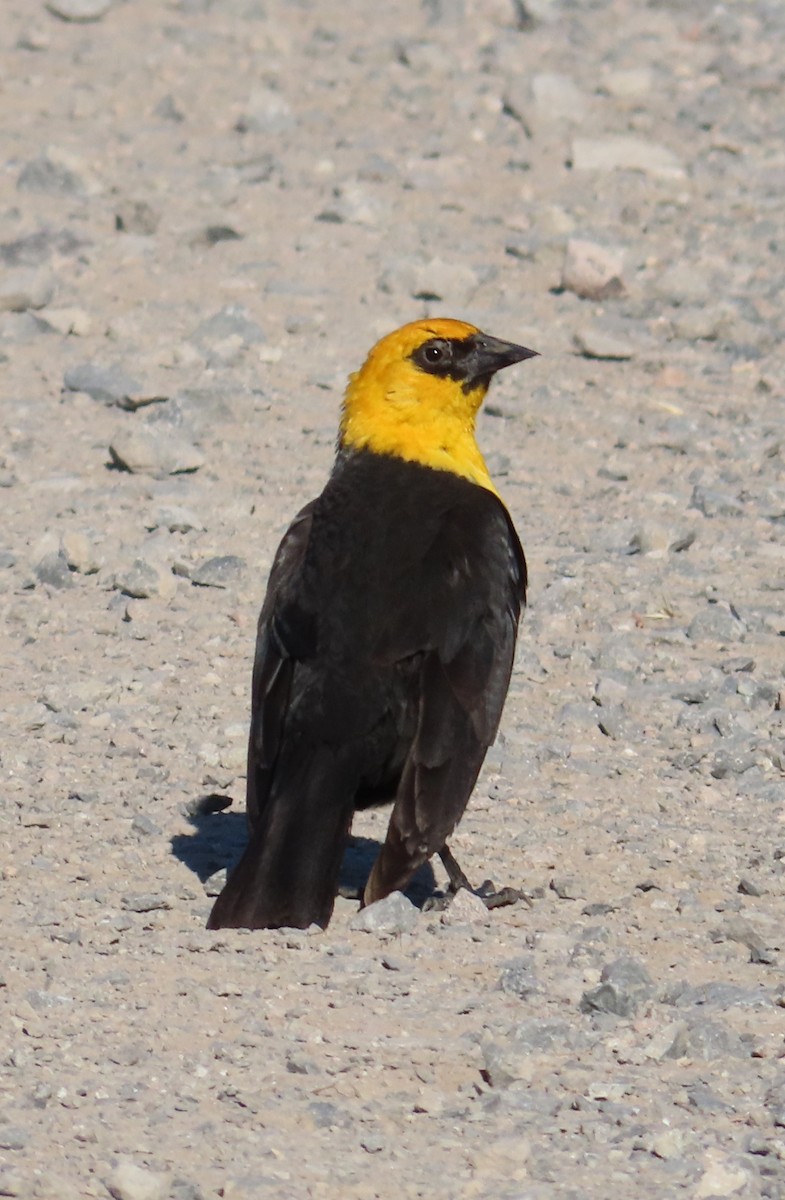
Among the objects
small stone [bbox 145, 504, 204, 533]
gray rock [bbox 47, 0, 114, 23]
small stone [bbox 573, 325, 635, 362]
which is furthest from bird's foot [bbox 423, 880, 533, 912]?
gray rock [bbox 47, 0, 114, 23]

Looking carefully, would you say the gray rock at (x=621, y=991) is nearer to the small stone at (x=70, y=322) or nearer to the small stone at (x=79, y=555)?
the small stone at (x=79, y=555)

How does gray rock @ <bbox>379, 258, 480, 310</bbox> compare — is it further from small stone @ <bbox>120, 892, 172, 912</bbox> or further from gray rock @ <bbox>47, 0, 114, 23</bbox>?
small stone @ <bbox>120, 892, 172, 912</bbox>

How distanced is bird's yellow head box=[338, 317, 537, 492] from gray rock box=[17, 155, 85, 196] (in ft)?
18.8

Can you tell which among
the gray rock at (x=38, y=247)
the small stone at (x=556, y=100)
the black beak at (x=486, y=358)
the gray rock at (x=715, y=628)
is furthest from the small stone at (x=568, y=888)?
the small stone at (x=556, y=100)

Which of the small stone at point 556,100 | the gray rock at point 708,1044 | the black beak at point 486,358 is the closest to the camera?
the gray rock at point 708,1044

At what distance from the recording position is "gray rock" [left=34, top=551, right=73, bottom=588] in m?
7.96

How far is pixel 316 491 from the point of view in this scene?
8930 millimetres

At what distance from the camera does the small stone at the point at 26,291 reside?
1059cm

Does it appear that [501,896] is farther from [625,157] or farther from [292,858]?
[625,157]

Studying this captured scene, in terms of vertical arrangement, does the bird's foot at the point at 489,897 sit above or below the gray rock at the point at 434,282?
below

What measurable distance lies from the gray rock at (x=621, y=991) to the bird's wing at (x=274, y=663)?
113cm

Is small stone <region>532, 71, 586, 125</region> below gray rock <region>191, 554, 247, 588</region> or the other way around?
the other way around

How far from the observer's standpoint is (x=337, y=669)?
19.6 ft

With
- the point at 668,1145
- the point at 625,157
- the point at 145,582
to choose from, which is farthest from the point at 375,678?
the point at 625,157
